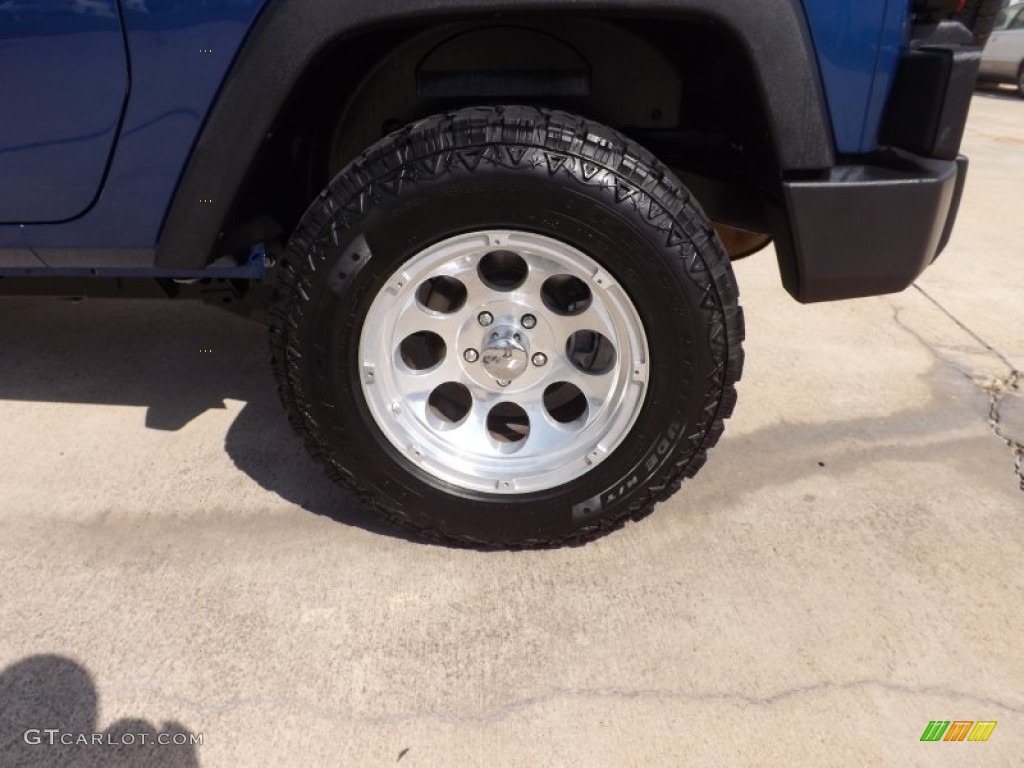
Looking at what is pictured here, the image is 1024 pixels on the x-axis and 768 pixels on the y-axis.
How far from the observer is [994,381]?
3150 millimetres

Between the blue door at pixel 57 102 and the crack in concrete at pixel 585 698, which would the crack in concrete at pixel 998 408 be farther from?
the blue door at pixel 57 102

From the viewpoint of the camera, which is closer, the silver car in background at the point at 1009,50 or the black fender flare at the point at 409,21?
the black fender flare at the point at 409,21

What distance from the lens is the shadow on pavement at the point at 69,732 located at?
5.32ft

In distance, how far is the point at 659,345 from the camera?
196 cm

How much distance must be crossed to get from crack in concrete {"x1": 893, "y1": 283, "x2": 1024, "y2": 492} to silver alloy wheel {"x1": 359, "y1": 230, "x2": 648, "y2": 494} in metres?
1.46

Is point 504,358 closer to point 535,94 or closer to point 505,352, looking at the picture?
point 505,352

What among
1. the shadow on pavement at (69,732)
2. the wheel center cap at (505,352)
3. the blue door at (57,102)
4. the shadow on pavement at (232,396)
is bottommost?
the shadow on pavement at (232,396)

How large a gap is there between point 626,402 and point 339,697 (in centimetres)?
99

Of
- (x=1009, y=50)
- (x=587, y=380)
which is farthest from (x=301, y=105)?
(x=1009, y=50)

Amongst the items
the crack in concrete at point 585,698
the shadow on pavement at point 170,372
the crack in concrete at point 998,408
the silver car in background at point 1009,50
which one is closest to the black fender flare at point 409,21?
the shadow on pavement at point 170,372

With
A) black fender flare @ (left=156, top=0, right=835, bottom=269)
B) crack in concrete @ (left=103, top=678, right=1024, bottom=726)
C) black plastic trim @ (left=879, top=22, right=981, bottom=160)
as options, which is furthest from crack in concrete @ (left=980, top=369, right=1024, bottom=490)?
black fender flare @ (left=156, top=0, right=835, bottom=269)

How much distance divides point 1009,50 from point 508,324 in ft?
46.5

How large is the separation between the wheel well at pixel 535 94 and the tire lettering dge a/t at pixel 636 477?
2.13ft

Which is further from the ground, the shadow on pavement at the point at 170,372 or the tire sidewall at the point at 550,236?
the tire sidewall at the point at 550,236
